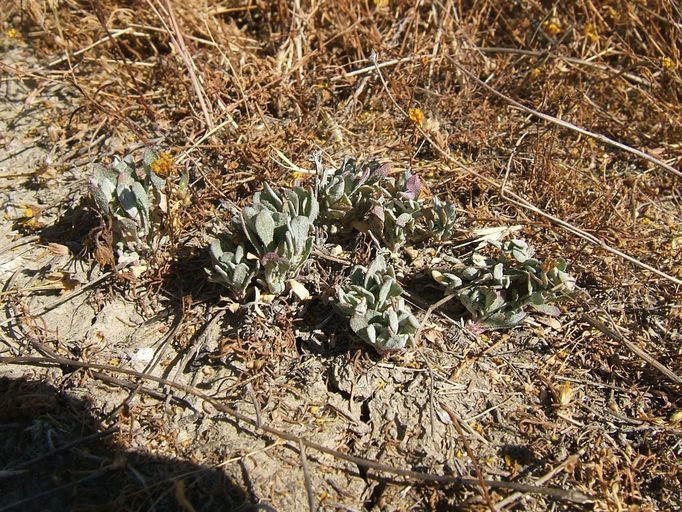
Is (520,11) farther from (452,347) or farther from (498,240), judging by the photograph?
(452,347)

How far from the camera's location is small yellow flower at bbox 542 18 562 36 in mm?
3604

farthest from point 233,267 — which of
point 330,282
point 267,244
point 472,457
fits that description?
point 472,457

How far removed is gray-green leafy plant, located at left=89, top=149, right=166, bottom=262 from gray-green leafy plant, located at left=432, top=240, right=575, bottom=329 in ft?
4.57

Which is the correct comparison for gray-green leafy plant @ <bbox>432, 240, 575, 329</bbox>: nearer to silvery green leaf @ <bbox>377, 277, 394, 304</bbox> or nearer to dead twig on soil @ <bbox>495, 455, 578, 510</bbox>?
silvery green leaf @ <bbox>377, 277, 394, 304</bbox>

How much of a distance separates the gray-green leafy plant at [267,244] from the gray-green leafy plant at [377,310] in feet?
0.90

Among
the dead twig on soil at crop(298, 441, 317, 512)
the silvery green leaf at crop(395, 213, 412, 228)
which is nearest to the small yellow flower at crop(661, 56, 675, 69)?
the silvery green leaf at crop(395, 213, 412, 228)

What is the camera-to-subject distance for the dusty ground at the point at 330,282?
2.15 meters

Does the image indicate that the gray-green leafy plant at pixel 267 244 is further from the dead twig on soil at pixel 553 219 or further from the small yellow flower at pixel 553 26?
the small yellow flower at pixel 553 26

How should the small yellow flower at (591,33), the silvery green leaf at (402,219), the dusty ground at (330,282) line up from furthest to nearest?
1. the small yellow flower at (591,33)
2. the silvery green leaf at (402,219)
3. the dusty ground at (330,282)

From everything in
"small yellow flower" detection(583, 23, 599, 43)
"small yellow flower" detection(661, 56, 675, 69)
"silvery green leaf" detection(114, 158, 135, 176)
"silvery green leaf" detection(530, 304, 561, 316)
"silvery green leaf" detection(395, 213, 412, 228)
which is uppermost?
"silvery green leaf" detection(114, 158, 135, 176)

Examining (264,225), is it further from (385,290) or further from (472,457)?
(472,457)

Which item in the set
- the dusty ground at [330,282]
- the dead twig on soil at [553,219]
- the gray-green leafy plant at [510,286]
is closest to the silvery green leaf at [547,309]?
the gray-green leafy plant at [510,286]

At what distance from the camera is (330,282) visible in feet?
Result: 8.49

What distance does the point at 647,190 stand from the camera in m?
3.18
